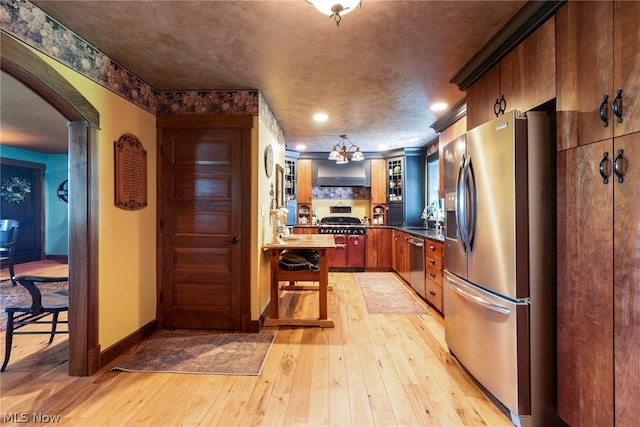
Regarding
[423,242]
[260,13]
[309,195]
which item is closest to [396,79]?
[260,13]

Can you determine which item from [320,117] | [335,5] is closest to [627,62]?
[335,5]

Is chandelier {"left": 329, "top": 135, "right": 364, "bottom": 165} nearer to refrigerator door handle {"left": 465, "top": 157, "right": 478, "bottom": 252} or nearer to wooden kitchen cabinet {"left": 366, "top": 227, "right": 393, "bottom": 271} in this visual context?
wooden kitchen cabinet {"left": 366, "top": 227, "right": 393, "bottom": 271}

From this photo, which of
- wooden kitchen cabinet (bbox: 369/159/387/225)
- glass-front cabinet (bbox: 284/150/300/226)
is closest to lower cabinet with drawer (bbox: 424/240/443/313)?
wooden kitchen cabinet (bbox: 369/159/387/225)

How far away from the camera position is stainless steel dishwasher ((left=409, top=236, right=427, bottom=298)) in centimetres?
395

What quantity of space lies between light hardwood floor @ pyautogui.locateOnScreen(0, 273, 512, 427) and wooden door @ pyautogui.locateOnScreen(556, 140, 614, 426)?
18.5 inches

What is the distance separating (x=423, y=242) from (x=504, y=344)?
226 cm

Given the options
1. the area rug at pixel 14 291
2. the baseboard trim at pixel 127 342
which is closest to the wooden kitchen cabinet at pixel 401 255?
the baseboard trim at pixel 127 342

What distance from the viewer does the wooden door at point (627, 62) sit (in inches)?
46.9

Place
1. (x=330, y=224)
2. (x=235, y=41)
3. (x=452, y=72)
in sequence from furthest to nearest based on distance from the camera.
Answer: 1. (x=330, y=224)
2. (x=452, y=72)
3. (x=235, y=41)

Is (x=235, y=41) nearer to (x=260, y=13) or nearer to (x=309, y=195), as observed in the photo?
(x=260, y=13)

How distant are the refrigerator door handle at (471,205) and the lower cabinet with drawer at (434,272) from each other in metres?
1.39

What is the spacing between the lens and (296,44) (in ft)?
Result: 6.95

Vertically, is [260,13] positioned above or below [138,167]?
above

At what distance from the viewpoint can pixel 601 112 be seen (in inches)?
52.4
